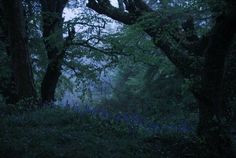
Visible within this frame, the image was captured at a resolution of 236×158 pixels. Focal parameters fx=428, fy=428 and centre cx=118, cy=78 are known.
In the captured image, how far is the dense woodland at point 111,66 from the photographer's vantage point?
30.6ft

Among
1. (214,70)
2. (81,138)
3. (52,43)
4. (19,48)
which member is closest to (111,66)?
(52,43)

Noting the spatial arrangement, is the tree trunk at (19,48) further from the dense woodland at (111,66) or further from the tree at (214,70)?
the tree at (214,70)

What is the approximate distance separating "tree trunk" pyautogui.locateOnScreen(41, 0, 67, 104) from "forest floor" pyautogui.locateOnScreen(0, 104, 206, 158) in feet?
18.7

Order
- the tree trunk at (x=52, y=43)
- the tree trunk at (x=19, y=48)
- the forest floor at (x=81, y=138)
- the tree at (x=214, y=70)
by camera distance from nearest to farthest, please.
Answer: the forest floor at (x=81, y=138) → the tree at (x=214, y=70) → the tree trunk at (x=19, y=48) → the tree trunk at (x=52, y=43)

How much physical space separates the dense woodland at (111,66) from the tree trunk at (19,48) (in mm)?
32

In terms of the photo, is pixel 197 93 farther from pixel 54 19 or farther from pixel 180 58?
pixel 54 19

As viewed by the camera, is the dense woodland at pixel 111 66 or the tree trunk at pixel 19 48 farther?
the tree trunk at pixel 19 48

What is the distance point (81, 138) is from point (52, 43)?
29.0ft

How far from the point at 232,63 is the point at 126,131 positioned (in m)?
7.93

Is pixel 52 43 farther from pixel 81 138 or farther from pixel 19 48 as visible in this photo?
pixel 81 138

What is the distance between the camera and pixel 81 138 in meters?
9.59

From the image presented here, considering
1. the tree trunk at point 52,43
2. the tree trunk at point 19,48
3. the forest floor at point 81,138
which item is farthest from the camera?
the tree trunk at point 52,43

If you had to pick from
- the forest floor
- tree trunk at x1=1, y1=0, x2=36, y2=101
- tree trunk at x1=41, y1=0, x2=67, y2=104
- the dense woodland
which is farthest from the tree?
tree trunk at x1=41, y1=0, x2=67, y2=104

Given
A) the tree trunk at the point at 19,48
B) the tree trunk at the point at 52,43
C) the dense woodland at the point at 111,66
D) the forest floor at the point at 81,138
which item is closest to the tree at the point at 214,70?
the dense woodland at the point at 111,66
